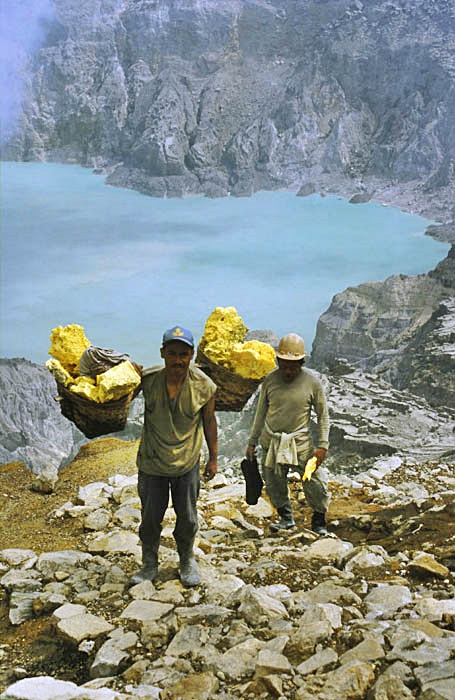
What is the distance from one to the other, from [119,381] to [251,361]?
92 cm

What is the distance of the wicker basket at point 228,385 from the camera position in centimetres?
384

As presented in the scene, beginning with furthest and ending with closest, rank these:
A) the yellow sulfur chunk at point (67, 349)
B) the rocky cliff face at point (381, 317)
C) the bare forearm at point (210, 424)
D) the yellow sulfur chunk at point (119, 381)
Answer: the rocky cliff face at point (381, 317) < the yellow sulfur chunk at point (67, 349) < the yellow sulfur chunk at point (119, 381) < the bare forearm at point (210, 424)

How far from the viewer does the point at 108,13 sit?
59.0 ft

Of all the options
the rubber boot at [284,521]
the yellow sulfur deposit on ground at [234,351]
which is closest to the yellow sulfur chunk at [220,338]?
the yellow sulfur deposit on ground at [234,351]

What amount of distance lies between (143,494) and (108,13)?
57.9 feet

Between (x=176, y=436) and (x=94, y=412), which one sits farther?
(x=94, y=412)

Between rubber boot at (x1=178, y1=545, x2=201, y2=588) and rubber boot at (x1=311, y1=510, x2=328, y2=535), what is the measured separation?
97 centimetres

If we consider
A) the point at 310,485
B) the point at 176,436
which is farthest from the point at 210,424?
the point at 310,485

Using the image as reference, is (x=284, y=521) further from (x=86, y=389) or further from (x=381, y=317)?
(x=381, y=317)

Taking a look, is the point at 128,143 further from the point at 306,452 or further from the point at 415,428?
the point at 306,452

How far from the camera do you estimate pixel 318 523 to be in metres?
3.90

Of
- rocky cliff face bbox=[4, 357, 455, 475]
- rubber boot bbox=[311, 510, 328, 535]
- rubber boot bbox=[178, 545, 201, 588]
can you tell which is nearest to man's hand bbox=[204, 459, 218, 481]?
rubber boot bbox=[178, 545, 201, 588]

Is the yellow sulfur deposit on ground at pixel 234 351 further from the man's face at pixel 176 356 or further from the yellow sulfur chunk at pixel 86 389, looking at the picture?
the man's face at pixel 176 356

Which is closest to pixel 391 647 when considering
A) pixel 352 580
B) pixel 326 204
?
pixel 352 580
